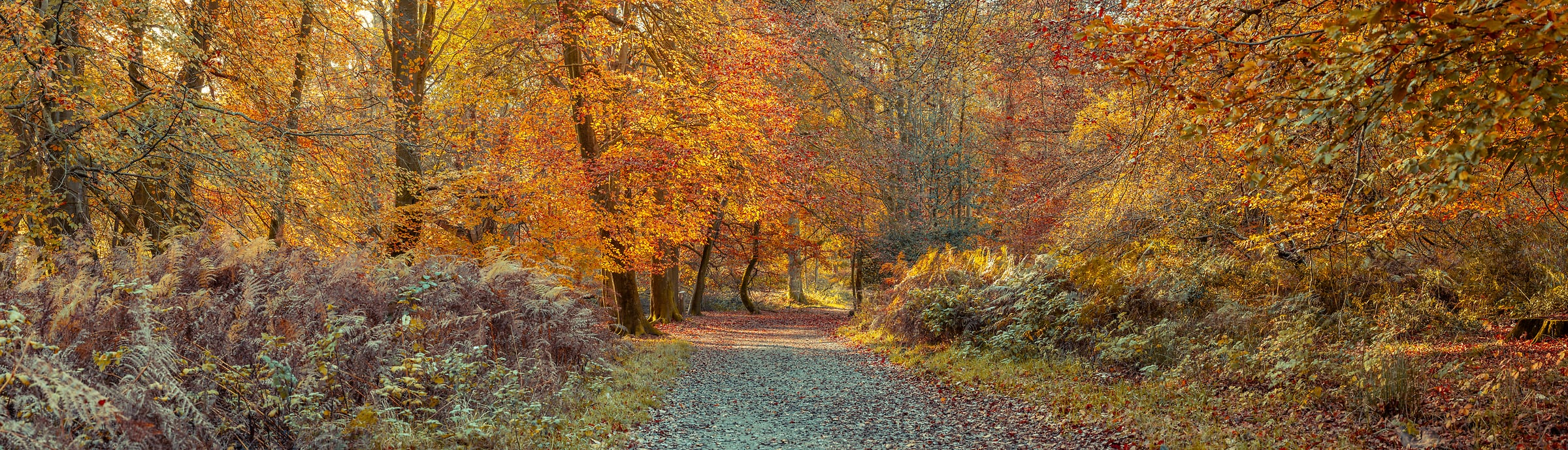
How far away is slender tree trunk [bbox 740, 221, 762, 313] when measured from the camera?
28.6 meters

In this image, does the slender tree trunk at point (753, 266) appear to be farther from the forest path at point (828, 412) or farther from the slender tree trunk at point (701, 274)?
the forest path at point (828, 412)

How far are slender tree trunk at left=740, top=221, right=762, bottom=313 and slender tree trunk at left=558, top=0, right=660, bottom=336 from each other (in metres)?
8.92

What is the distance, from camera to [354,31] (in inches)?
468

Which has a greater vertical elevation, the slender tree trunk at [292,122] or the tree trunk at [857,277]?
the slender tree trunk at [292,122]

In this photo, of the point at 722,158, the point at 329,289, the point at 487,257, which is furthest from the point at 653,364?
the point at 329,289

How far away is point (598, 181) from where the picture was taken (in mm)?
15227

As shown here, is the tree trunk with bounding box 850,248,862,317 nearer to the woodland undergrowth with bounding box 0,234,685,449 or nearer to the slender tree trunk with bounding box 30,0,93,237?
the woodland undergrowth with bounding box 0,234,685,449

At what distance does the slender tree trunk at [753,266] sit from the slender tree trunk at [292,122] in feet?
53.0

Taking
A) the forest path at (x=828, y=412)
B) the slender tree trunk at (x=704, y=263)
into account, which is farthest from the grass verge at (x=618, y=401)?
the slender tree trunk at (x=704, y=263)

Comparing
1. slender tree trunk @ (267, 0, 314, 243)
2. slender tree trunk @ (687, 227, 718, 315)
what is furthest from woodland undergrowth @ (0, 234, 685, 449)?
slender tree trunk @ (687, 227, 718, 315)

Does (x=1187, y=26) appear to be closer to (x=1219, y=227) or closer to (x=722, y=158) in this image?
(x=1219, y=227)

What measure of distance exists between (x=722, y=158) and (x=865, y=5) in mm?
4135

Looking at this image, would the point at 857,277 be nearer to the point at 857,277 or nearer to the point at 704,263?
the point at 857,277

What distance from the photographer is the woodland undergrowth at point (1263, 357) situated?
550cm
